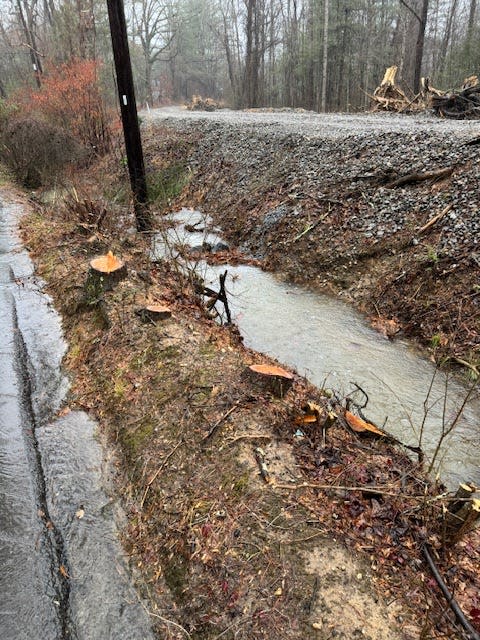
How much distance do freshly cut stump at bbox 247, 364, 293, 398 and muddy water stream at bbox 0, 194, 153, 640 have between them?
4.46ft

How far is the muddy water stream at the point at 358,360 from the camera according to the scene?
12.8ft

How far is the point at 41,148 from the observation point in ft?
39.8

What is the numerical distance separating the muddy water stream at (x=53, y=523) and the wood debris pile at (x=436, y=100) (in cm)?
1202

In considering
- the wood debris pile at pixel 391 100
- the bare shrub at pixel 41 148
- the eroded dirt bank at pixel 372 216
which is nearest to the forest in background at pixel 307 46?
the wood debris pile at pixel 391 100

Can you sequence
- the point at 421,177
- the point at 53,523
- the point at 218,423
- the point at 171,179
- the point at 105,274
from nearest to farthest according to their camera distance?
the point at 53,523
the point at 218,423
the point at 105,274
the point at 421,177
the point at 171,179

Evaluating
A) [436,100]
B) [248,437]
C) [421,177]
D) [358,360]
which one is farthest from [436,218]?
[436,100]

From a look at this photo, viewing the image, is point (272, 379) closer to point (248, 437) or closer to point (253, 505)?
point (248, 437)

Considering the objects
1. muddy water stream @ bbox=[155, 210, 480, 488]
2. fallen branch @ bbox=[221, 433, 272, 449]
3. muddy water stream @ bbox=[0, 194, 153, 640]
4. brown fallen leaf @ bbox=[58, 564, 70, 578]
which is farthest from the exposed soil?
muddy water stream @ bbox=[155, 210, 480, 488]

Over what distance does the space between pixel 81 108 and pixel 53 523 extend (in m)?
13.6

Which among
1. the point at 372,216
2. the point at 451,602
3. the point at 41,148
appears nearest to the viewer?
the point at 451,602

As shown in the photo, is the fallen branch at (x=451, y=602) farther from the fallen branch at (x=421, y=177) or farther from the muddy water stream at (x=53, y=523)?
the fallen branch at (x=421, y=177)

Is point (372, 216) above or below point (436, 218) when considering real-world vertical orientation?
below

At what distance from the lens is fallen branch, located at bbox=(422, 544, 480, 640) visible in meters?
1.92

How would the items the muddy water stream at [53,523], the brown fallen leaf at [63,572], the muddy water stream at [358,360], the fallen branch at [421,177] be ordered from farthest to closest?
the fallen branch at [421,177]
the muddy water stream at [358,360]
the brown fallen leaf at [63,572]
the muddy water stream at [53,523]
